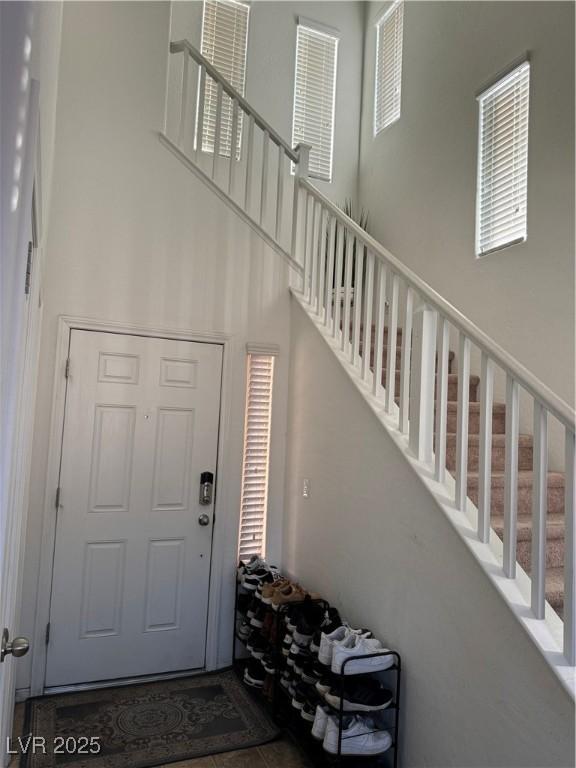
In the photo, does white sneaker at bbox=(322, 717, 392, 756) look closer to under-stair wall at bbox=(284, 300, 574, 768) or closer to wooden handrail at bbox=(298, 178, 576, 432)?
under-stair wall at bbox=(284, 300, 574, 768)

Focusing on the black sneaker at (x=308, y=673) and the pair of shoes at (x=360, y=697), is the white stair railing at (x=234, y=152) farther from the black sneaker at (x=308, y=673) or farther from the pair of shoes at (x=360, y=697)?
the pair of shoes at (x=360, y=697)

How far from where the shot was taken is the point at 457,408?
2.13 meters

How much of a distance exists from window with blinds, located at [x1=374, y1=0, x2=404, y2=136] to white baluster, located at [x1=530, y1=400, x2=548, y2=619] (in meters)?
3.96

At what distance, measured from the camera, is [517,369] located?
1723 mm

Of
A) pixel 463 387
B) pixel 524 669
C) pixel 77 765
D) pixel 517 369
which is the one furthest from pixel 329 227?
pixel 77 765

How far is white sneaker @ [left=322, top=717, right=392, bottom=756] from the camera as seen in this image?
207 centimetres

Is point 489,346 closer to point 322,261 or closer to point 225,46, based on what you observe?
point 322,261

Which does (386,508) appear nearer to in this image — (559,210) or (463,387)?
(463,387)

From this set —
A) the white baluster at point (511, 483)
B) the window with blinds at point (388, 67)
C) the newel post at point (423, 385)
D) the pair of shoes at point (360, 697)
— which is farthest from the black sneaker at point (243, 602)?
the window with blinds at point (388, 67)

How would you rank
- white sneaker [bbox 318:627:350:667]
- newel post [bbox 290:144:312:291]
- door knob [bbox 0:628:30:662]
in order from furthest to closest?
1. newel post [bbox 290:144:312:291]
2. white sneaker [bbox 318:627:350:667]
3. door knob [bbox 0:628:30:662]

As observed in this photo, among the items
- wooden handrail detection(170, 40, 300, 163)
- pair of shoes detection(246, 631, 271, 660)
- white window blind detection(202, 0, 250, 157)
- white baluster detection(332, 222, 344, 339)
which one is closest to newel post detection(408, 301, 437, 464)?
white baluster detection(332, 222, 344, 339)

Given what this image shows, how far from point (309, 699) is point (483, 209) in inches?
129

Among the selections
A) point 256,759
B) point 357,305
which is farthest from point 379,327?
point 256,759

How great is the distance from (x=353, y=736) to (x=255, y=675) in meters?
1.01
